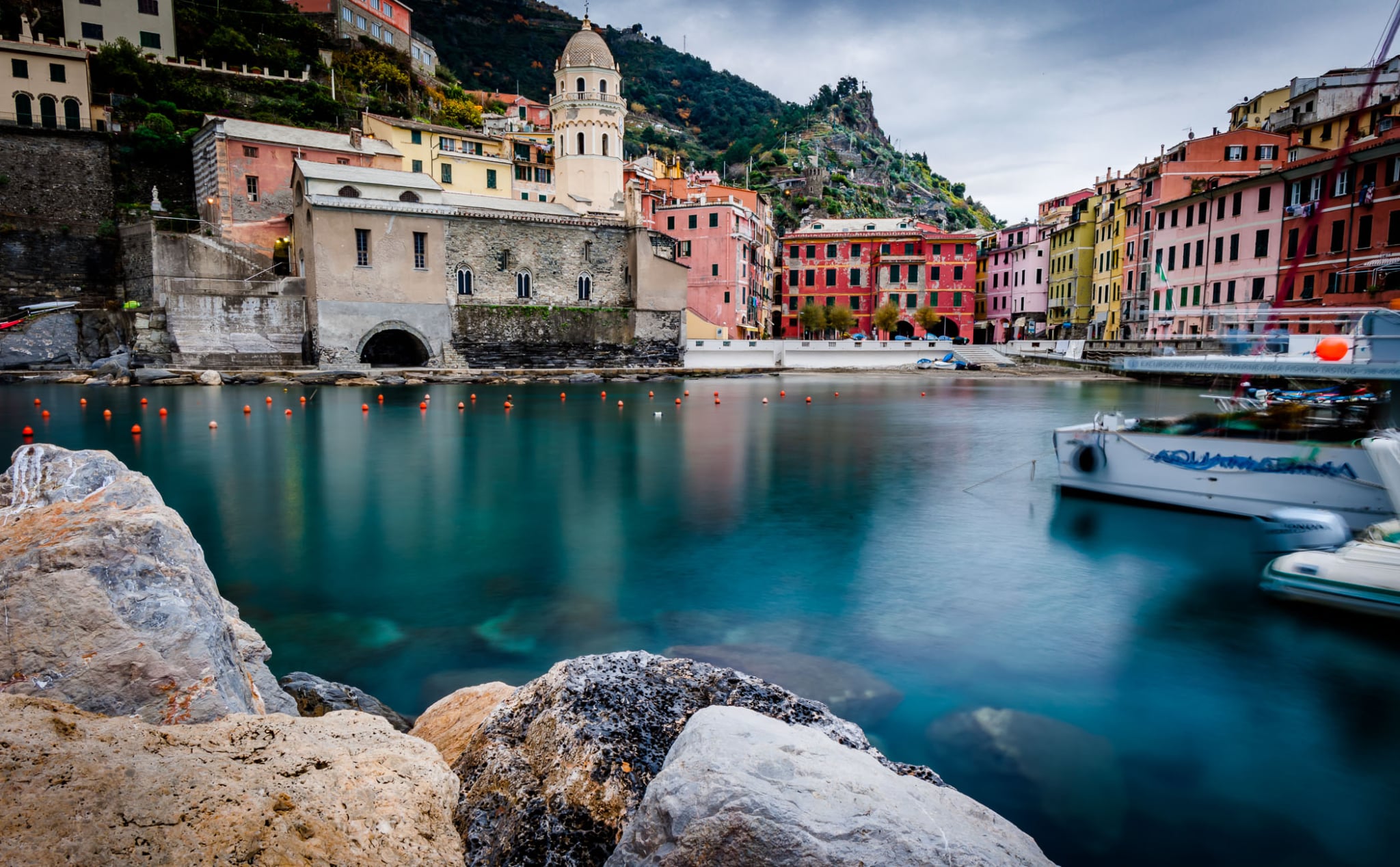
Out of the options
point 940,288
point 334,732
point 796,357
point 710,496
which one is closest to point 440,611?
point 334,732

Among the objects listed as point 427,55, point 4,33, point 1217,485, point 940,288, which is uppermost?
point 427,55

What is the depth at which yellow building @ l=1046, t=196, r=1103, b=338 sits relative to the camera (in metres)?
51.2

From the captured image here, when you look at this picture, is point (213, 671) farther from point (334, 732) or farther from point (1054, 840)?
point (1054, 840)

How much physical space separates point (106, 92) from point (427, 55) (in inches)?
1207

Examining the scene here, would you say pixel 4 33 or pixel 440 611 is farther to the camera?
pixel 4 33

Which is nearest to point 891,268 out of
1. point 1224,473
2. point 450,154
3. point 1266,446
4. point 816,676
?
point 450,154

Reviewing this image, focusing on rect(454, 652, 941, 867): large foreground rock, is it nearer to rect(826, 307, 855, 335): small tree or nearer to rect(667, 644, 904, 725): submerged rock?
rect(667, 644, 904, 725): submerged rock

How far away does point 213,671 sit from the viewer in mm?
3473

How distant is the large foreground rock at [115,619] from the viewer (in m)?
3.19

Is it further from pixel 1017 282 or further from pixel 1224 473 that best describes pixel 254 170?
pixel 1017 282

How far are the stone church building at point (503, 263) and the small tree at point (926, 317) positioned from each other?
18.7m

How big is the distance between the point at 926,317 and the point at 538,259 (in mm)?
27252

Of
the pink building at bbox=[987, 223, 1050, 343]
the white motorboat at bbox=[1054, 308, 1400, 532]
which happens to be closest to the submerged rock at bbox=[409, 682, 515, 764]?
the white motorboat at bbox=[1054, 308, 1400, 532]

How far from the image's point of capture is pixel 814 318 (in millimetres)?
54344
